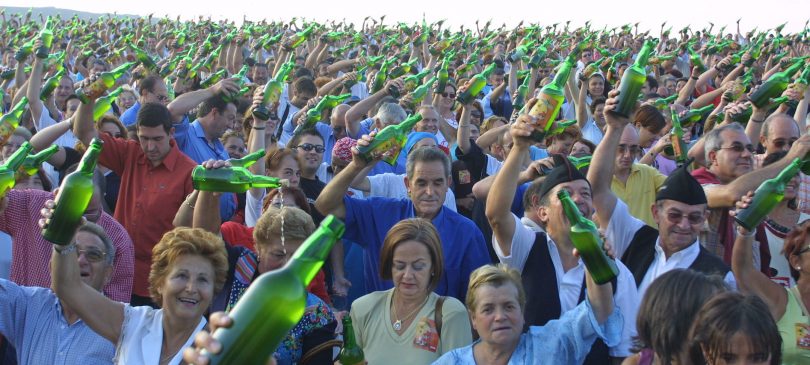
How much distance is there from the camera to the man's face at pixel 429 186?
489cm

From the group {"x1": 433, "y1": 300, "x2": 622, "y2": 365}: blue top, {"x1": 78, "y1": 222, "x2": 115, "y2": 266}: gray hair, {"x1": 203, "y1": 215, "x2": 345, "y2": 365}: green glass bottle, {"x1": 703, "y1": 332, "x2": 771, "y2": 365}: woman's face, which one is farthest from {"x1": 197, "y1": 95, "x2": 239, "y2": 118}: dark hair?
{"x1": 703, "y1": 332, "x2": 771, "y2": 365}: woman's face

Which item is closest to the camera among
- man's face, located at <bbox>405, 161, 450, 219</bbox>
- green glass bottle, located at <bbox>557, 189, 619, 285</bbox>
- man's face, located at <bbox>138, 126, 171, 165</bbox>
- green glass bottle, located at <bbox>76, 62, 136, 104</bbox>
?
green glass bottle, located at <bbox>557, 189, 619, 285</bbox>

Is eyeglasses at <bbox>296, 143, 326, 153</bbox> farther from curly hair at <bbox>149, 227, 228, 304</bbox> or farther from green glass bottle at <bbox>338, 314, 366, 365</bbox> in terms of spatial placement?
curly hair at <bbox>149, 227, 228, 304</bbox>

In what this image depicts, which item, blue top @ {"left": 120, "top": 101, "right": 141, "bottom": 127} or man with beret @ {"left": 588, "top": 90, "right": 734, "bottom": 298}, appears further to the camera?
blue top @ {"left": 120, "top": 101, "right": 141, "bottom": 127}

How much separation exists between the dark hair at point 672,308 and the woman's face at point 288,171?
3136mm

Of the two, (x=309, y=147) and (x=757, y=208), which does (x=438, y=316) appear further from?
(x=309, y=147)

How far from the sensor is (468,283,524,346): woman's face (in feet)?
11.8

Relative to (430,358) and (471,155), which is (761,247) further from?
(471,155)

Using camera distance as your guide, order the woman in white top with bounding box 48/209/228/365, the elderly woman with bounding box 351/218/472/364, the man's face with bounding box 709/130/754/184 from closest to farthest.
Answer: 1. the woman in white top with bounding box 48/209/228/365
2. the elderly woman with bounding box 351/218/472/364
3. the man's face with bounding box 709/130/754/184

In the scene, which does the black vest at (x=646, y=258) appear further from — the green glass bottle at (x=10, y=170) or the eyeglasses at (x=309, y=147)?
the green glass bottle at (x=10, y=170)

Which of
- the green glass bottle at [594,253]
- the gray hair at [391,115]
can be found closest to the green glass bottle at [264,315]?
the green glass bottle at [594,253]

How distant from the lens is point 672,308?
2928mm

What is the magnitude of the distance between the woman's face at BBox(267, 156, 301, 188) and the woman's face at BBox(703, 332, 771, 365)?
3.45 m

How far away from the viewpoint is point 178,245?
12.1 ft
